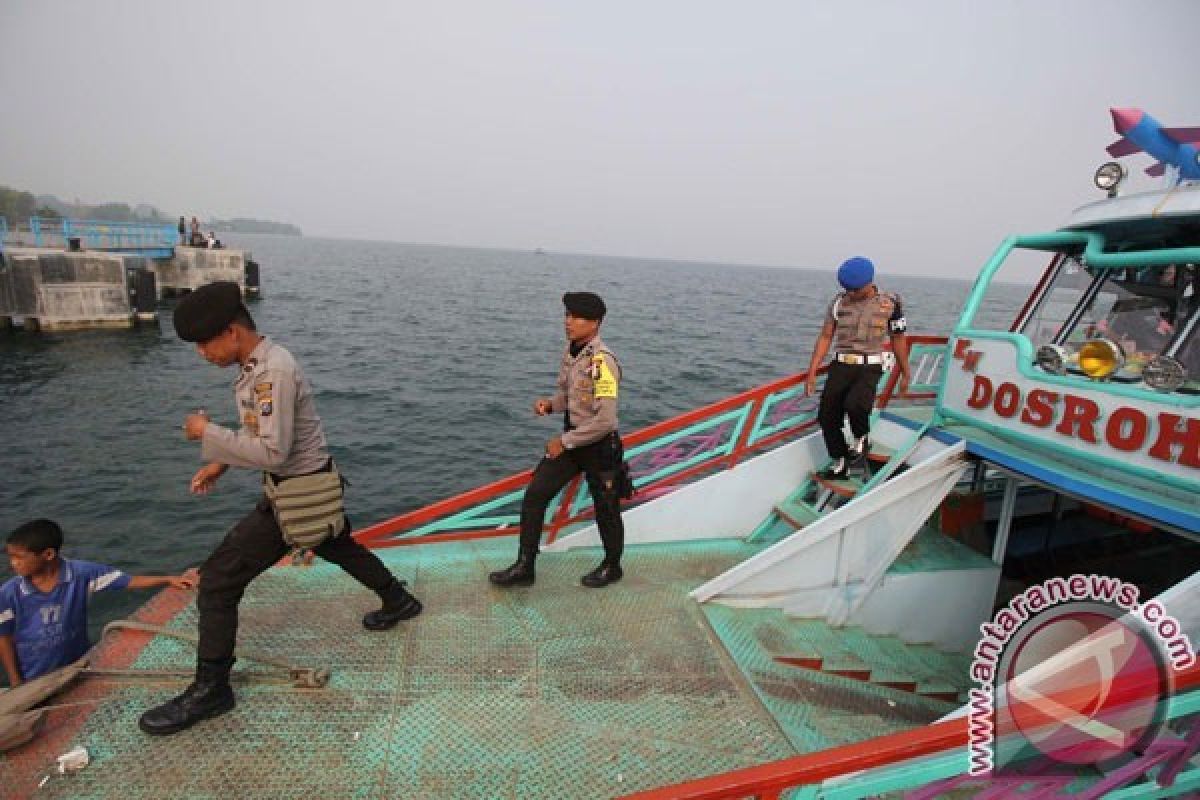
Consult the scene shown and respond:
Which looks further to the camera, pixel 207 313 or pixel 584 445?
pixel 584 445

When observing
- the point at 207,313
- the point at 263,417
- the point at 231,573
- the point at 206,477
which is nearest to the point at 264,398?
the point at 263,417

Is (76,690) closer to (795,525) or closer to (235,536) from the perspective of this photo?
(235,536)

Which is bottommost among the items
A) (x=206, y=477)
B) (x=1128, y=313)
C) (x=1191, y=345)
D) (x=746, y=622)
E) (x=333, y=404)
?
(x=333, y=404)

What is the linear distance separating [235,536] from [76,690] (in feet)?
4.07

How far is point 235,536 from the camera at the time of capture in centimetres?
319

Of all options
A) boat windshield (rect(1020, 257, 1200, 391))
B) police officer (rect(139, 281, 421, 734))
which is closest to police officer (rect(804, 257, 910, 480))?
boat windshield (rect(1020, 257, 1200, 391))

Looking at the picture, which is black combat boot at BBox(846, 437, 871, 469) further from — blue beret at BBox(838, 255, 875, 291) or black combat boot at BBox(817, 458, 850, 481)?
blue beret at BBox(838, 255, 875, 291)

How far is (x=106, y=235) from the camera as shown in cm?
2955

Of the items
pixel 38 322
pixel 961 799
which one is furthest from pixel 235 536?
pixel 38 322

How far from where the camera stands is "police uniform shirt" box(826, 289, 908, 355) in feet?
17.2

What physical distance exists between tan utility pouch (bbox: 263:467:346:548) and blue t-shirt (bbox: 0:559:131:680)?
158 centimetres

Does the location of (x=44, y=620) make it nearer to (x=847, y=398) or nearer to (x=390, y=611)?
(x=390, y=611)

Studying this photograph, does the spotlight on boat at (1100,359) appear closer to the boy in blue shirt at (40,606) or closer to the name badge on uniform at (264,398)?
the name badge on uniform at (264,398)

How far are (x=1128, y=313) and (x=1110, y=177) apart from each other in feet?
3.46
